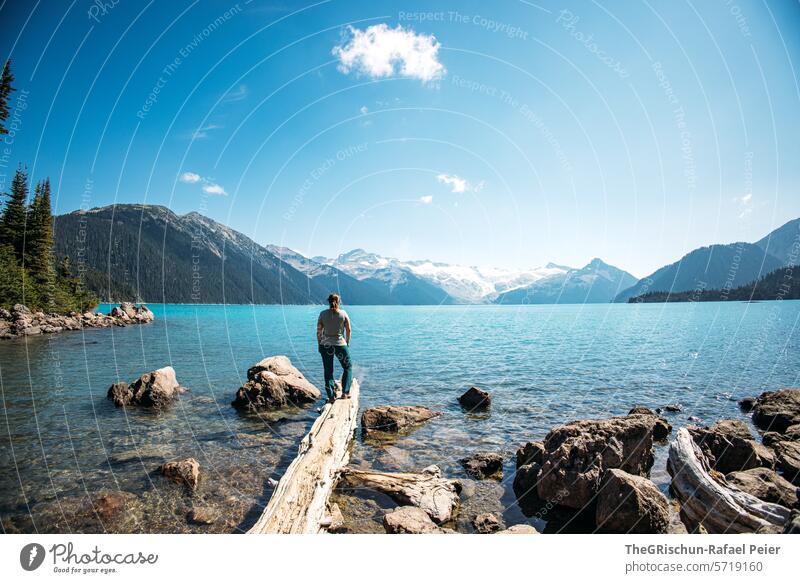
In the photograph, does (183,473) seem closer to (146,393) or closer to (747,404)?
(146,393)

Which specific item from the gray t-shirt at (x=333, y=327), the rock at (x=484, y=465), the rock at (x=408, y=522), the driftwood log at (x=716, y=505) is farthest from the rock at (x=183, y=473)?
the driftwood log at (x=716, y=505)

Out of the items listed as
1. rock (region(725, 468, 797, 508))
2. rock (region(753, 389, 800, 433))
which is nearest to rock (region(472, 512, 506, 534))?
rock (region(725, 468, 797, 508))

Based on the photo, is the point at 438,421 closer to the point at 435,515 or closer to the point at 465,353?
the point at 435,515

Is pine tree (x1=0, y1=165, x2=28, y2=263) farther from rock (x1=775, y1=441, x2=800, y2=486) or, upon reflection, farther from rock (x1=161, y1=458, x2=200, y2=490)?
rock (x1=775, y1=441, x2=800, y2=486)

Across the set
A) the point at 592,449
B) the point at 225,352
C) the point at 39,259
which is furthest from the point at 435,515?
the point at 39,259

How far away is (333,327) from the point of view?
1173 cm

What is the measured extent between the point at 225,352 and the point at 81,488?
105 ft

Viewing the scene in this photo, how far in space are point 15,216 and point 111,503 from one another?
79.6 meters

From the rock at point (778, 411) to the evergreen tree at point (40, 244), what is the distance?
89232 mm

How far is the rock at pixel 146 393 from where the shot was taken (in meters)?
17.8

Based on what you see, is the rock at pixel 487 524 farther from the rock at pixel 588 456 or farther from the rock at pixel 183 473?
the rock at pixel 183 473

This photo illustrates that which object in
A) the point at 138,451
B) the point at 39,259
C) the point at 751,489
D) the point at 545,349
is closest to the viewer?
the point at 751,489

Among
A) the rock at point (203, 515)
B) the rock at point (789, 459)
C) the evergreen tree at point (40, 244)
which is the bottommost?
the rock at point (203, 515)
